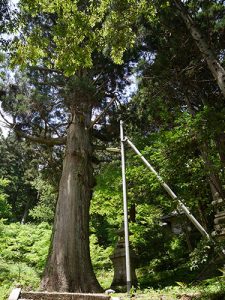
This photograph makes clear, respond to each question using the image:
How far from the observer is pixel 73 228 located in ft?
23.5

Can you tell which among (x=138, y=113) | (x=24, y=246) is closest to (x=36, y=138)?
(x=138, y=113)

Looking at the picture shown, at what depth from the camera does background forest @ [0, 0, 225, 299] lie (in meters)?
5.66

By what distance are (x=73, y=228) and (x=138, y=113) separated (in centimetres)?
458

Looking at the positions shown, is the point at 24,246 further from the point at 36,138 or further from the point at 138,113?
the point at 138,113

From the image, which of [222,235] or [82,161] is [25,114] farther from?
[222,235]

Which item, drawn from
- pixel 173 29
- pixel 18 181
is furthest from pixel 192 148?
pixel 18 181

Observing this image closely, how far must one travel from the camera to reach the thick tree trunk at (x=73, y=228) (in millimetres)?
6508

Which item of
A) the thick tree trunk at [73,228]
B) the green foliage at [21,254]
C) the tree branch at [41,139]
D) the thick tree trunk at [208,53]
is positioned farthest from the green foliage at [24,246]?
the thick tree trunk at [208,53]

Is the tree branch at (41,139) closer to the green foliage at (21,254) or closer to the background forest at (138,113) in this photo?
the background forest at (138,113)

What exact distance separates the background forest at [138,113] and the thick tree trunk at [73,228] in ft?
2.71

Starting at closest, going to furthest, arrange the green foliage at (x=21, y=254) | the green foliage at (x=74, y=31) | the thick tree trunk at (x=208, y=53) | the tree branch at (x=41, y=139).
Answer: the green foliage at (x=74, y=31) < the thick tree trunk at (x=208, y=53) < the tree branch at (x=41, y=139) < the green foliage at (x=21, y=254)

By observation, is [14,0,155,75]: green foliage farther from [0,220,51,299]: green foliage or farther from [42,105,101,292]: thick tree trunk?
[0,220,51,299]: green foliage

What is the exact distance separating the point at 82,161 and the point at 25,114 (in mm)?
2537

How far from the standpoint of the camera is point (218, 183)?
709 centimetres
